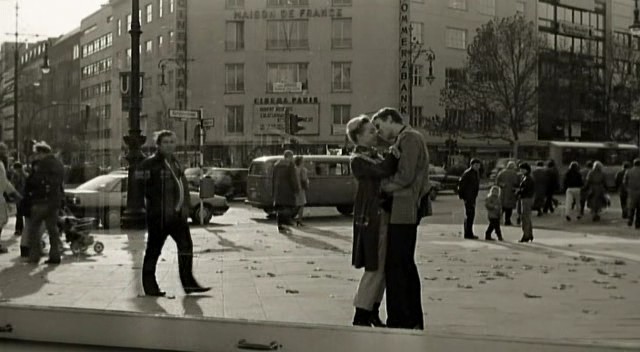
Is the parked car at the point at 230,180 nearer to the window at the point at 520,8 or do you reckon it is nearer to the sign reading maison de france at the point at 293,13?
the sign reading maison de france at the point at 293,13

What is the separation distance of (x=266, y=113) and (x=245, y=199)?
1447mm

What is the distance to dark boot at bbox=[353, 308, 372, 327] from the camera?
5.46 meters

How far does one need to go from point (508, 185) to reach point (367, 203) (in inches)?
31.4

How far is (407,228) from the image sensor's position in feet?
17.6

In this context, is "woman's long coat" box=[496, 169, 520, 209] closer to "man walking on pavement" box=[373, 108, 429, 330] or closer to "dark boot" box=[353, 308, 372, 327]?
"man walking on pavement" box=[373, 108, 429, 330]

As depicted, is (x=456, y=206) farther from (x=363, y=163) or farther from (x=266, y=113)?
(x=266, y=113)

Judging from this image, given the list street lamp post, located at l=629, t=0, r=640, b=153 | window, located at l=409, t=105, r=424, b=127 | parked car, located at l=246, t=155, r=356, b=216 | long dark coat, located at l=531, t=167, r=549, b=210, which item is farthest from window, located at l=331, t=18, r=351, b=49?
street lamp post, located at l=629, t=0, r=640, b=153

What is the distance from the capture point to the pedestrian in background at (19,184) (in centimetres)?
714

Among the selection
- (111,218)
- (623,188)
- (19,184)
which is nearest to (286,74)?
(111,218)

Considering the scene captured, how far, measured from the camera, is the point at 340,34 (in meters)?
4.95

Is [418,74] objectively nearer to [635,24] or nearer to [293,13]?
[293,13]

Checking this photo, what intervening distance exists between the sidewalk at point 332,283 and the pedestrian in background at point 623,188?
0.47 m

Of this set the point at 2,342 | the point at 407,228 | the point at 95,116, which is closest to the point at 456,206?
the point at 407,228

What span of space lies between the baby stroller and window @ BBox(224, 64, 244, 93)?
1.91 metres
